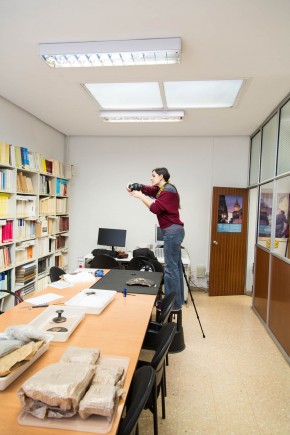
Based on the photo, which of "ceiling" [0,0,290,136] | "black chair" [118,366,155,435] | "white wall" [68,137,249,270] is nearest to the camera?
"black chair" [118,366,155,435]

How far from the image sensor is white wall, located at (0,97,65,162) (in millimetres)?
3721

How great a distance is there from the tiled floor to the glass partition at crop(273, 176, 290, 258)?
115 cm

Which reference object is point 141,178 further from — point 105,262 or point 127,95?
point 105,262

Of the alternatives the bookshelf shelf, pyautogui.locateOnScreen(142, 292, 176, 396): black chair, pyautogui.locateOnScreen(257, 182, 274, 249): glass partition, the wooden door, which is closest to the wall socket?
the wooden door

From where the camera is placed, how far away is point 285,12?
188cm

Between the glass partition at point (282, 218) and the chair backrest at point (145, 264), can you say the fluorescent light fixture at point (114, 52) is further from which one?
the chair backrest at point (145, 264)

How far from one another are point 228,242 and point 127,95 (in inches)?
123

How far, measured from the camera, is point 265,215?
4.02 meters

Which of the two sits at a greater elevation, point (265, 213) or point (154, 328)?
point (265, 213)

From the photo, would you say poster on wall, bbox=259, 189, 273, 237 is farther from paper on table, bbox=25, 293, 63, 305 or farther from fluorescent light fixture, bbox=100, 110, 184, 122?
paper on table, bbox=25, 293, 63, 305

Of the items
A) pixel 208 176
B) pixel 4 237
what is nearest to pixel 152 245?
pixel 208 176

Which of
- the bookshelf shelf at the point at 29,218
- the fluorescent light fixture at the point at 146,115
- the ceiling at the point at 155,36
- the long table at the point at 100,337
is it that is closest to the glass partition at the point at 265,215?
the ceiling at the point at 155,36

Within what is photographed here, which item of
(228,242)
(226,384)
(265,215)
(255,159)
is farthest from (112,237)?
(226,384)

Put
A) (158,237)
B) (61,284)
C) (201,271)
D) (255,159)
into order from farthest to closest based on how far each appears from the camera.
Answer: (201,271)
(158,237)
(255,159)
(61,284)
